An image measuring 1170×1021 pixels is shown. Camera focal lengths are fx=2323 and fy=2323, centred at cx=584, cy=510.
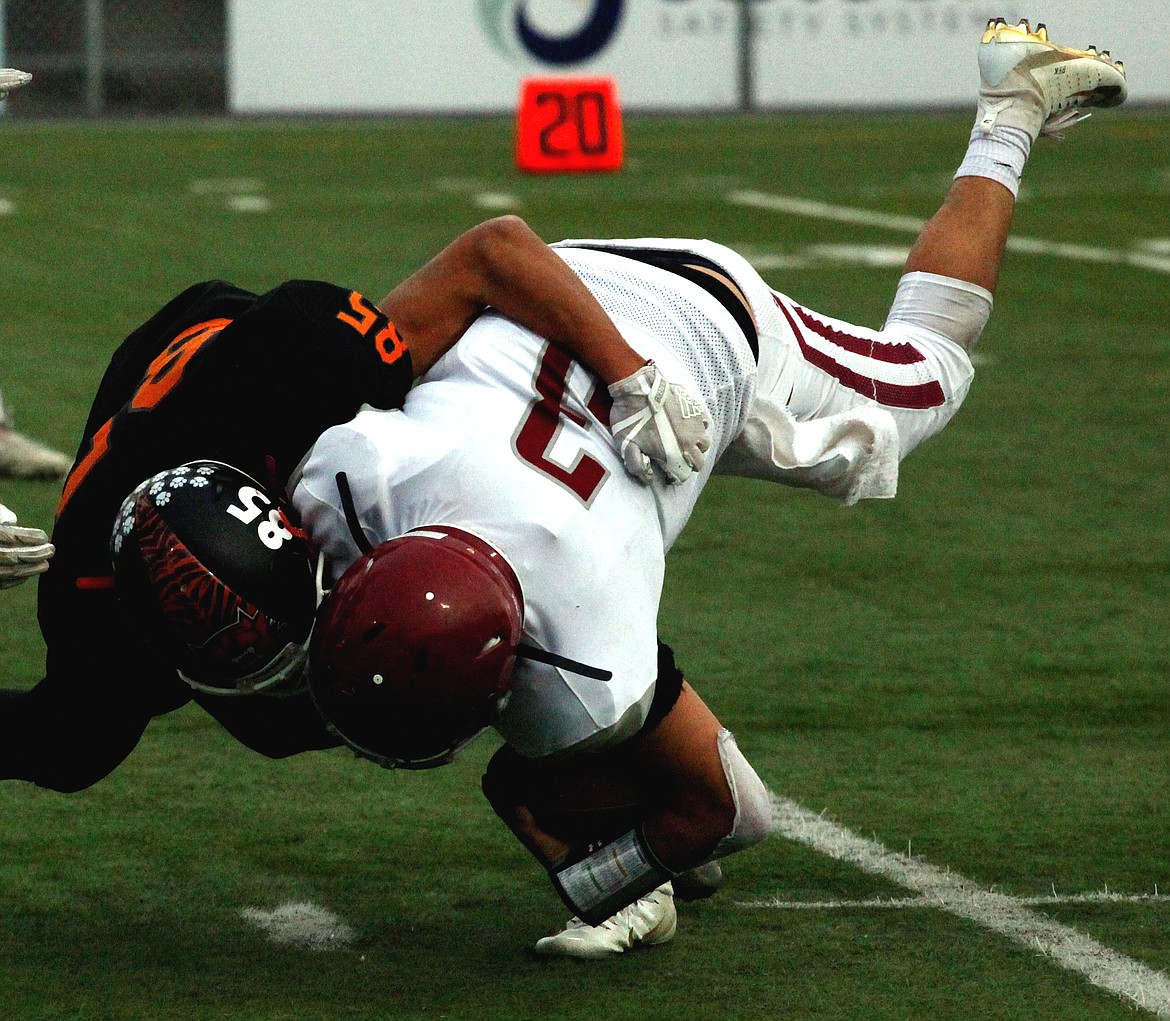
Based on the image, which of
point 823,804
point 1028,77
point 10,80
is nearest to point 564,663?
point 823,804

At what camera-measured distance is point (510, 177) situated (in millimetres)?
15727

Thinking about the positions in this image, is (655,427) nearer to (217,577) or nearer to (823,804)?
(217,577)

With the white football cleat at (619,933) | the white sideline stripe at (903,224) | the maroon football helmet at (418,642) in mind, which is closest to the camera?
the maroon football helmet at (418,642)

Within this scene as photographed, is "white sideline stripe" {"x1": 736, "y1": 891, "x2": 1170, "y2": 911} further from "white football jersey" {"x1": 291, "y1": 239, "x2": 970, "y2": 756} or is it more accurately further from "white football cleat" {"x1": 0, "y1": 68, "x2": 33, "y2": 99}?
"white football cleat" {"x1": 0, "y1": 68, "x2": 33, "y2": 99}

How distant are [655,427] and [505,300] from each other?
35 cm

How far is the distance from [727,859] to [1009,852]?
458mm

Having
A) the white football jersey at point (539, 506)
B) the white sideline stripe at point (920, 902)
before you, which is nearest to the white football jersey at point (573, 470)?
the white football jersey at point (539, 506)

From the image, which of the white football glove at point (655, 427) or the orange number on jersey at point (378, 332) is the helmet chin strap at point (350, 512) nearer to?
the orange number on jersey at point (378, 332)

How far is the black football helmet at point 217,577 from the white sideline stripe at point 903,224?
821 centimetres

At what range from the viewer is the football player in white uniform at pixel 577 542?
2.93 m

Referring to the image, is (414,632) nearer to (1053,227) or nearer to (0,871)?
(0,871)

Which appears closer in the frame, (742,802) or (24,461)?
(742,802)

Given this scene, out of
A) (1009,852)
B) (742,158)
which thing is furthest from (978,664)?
(742,158)

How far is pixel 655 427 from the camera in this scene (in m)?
3.14
